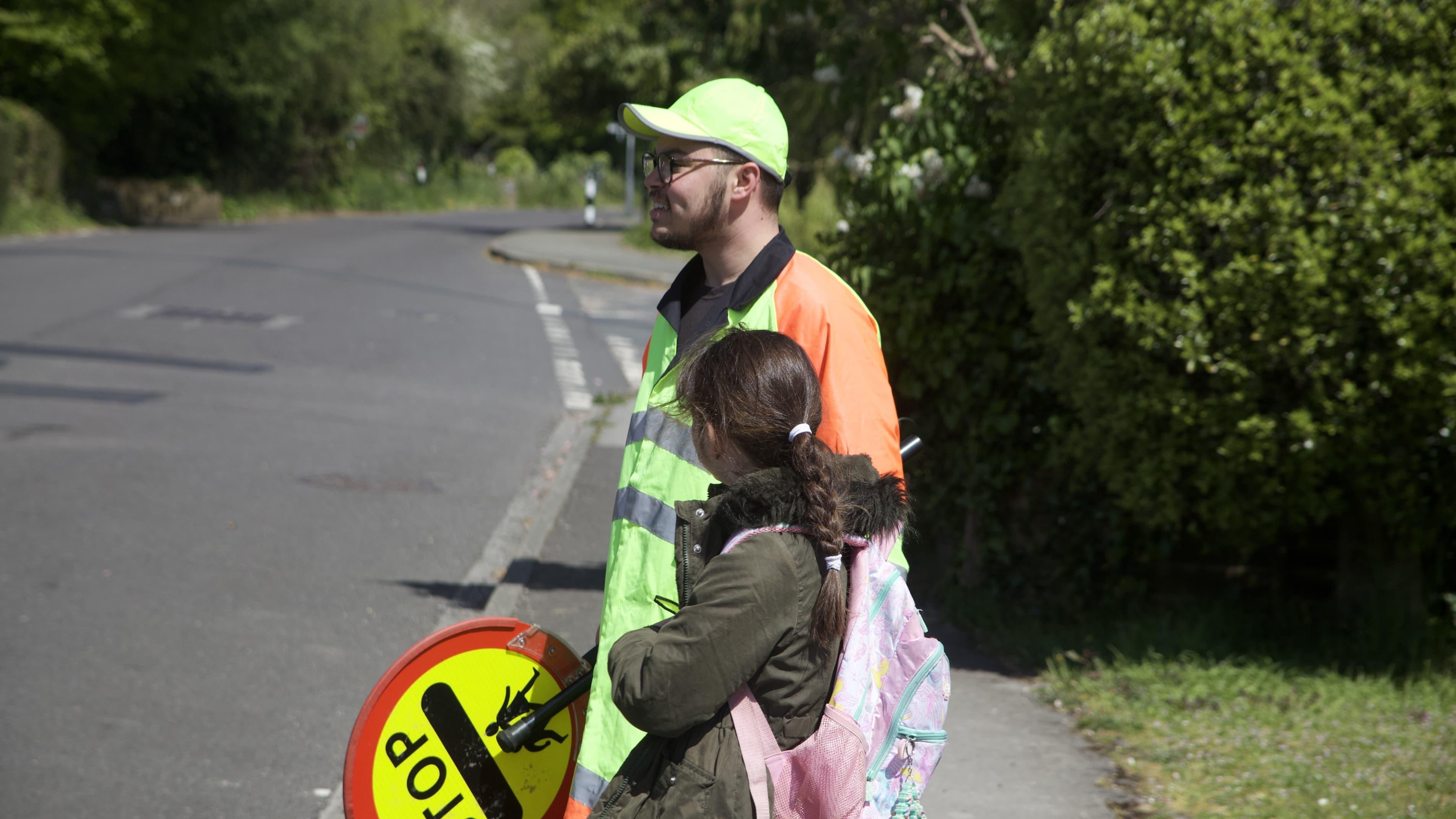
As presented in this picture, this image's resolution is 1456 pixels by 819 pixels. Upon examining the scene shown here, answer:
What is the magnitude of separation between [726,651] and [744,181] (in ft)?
3.15

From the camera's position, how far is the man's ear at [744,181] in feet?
8.34

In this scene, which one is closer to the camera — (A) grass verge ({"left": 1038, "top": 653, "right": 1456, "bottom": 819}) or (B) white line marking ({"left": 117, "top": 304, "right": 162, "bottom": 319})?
(A) grass verge ({"left": 1038, "top": 653, "right": 1456, "bottom": 819})

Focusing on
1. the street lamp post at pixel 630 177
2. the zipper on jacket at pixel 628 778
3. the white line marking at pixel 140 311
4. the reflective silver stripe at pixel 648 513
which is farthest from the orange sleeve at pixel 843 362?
the street lamp post at pixel 630 177

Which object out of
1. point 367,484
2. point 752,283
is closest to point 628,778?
point 752,283

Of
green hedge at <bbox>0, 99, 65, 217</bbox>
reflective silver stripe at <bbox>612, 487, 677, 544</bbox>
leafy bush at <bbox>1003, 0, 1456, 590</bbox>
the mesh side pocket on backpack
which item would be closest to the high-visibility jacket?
reflective silver stripe at <bbox>612, 487, 677, 544</bbox>

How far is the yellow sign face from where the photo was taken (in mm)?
2635

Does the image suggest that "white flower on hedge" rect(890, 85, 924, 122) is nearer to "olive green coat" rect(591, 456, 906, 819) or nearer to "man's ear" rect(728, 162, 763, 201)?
"man's ear" rect(728, 162, 763, 201)

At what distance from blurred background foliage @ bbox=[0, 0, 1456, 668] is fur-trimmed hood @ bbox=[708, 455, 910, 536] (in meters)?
2.47

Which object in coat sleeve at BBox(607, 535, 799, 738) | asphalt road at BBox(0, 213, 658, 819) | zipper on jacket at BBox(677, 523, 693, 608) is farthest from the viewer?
asphalt road at BBox(0, 213, 658, 819)

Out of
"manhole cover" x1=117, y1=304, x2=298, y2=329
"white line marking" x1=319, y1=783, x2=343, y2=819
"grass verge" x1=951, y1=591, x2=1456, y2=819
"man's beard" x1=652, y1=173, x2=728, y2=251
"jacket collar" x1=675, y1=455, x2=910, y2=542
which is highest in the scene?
"man's beard" x1=652, y1=173, x2=728, y2=251

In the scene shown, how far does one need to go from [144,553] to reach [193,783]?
250cm

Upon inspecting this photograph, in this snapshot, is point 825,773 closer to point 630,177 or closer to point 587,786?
point 587,786

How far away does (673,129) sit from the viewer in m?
2.48

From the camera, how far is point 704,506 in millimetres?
2143
